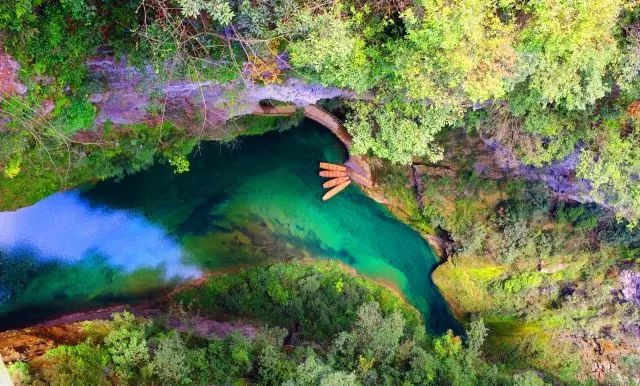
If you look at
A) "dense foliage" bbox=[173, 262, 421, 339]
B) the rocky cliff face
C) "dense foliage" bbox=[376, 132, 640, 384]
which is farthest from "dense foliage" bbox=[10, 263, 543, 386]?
the rocky cliff face

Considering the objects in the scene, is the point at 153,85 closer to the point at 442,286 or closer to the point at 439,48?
the point at 439,48

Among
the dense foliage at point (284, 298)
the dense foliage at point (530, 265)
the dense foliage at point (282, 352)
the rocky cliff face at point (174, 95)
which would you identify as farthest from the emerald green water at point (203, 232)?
the rocky cliff face at point (174, 95)

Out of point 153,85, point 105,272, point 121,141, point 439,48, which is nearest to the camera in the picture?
point 439,48

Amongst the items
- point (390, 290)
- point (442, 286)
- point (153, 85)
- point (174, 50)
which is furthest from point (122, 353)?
point (442, 286)

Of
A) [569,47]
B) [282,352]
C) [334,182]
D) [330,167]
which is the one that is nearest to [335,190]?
[334,182]

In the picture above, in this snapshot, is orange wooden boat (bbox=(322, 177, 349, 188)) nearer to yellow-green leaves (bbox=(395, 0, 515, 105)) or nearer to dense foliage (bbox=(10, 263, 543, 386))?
dense foliage (bbox=(10, 263, 543, 386))

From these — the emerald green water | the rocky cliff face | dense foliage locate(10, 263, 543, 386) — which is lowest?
dense foliage locate(10, 263, 543, 386)

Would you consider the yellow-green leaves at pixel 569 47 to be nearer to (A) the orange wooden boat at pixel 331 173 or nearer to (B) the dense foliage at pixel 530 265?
(B) the dense foliage at pixel 530 265
